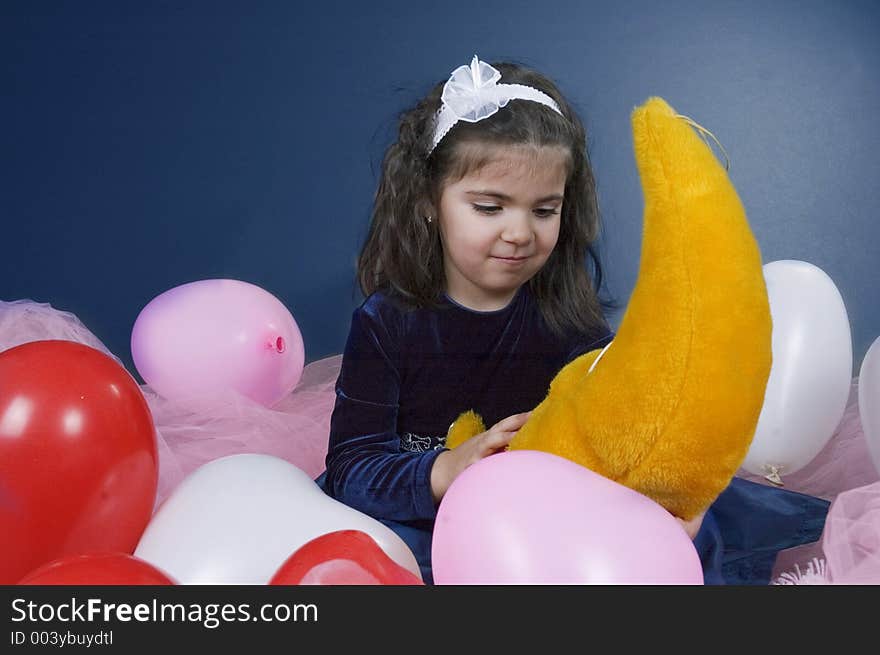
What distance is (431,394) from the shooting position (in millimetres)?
1059

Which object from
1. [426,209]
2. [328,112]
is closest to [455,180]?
[426,209]

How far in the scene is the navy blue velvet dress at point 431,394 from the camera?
39.0 inches

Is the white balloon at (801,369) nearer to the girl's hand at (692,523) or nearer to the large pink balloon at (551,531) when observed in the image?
the girl's hand at (692,523)

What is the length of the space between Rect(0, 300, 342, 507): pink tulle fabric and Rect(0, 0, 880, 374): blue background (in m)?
0.04

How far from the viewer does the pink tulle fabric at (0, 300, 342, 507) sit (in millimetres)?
1149

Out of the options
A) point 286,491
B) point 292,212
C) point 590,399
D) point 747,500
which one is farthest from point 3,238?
point 747,500

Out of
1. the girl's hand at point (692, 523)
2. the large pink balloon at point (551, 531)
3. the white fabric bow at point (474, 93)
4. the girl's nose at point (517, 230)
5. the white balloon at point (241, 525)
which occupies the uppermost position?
the white fabric bow at point (474, 93)

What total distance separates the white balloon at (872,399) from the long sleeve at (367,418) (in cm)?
43

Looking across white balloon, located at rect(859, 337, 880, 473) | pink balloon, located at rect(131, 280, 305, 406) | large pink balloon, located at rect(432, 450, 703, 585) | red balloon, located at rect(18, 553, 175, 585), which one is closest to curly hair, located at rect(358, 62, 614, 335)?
pink balloon, located at rect(131, 280, 305, 406)

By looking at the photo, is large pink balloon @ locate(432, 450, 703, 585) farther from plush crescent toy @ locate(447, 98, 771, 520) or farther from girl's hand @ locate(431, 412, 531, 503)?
girl's hand @ locate(431, 412, 531, 503)

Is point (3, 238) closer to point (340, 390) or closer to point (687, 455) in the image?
point (340, 390)

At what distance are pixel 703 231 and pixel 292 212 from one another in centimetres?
55

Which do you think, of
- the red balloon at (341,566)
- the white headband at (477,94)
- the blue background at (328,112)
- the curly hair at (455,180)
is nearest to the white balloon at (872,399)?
the blue background at (328,112)

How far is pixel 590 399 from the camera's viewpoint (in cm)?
74
